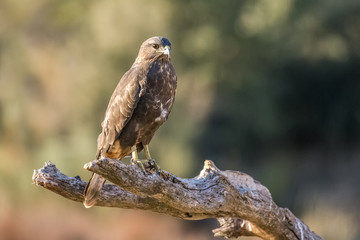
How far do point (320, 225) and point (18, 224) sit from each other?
6.96 m

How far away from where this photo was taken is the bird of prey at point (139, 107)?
5957 millimetres

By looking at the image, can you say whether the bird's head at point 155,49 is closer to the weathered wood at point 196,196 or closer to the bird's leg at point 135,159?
the bird's leg at point 135,159

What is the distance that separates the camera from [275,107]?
17.1 m

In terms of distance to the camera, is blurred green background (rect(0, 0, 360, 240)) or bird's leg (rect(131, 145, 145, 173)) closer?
bird's leg (rect(131, 145, 145, 173))

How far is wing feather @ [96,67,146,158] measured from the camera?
5949mm

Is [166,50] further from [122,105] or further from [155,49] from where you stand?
[122,105]

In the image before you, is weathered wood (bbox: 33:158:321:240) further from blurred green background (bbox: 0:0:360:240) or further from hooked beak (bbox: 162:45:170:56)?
blurred green background (bbox: 0:0:360:240)

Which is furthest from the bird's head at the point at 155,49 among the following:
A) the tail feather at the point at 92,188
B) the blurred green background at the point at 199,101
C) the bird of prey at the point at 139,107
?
the blurred green background at the point at 199,101

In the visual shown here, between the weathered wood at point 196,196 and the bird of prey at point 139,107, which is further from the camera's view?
the bird of prey at point 139,107

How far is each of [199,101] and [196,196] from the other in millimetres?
11360

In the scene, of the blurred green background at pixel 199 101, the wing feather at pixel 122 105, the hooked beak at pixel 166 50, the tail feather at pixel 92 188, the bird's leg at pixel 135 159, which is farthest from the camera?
the blurred green background at pixel 199 101

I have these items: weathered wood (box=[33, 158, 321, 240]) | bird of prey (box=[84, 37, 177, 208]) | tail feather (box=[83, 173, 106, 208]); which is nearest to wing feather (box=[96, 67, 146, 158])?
bird of prey (box=[84, 37, 177, 208])

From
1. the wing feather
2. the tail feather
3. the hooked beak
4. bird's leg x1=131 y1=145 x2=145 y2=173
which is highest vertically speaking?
the hooked beak

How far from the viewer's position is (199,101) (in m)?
16.8
